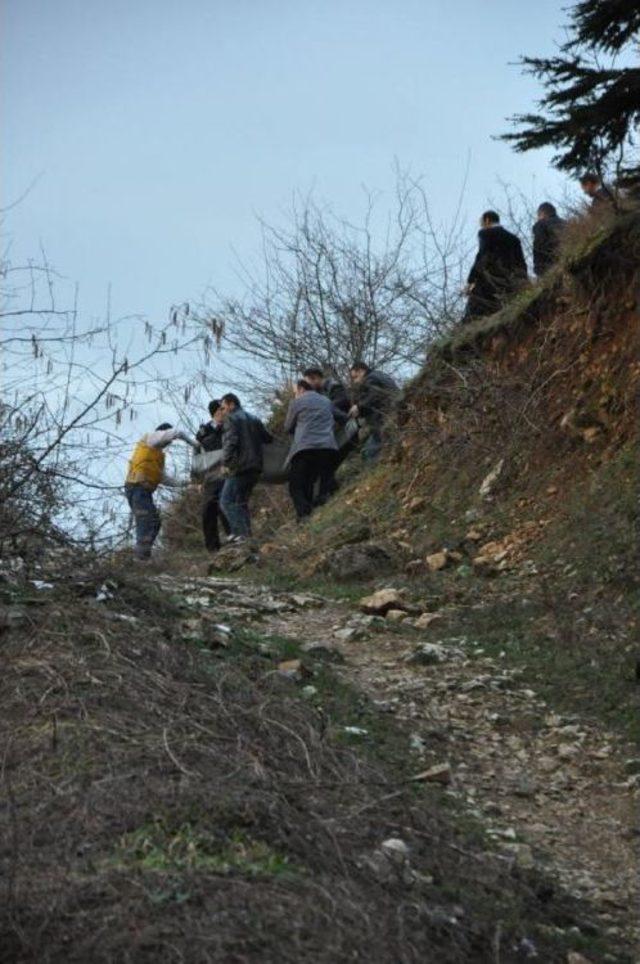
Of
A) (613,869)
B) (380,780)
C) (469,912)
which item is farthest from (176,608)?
(469,912)

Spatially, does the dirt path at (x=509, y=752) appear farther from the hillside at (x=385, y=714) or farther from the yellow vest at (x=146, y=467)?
the yellow vest at (x=146, y=467)

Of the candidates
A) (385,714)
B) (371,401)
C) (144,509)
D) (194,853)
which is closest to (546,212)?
(371,401)

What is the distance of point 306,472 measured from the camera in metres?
16.6

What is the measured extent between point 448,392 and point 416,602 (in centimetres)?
477

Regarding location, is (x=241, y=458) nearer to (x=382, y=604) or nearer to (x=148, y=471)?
(x=148, y=471)

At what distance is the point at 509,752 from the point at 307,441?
8474mm

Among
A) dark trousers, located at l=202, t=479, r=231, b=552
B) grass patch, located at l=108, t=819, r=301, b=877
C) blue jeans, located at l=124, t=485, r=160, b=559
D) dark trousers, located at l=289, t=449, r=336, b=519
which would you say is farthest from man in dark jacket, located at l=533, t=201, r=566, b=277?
grass patch, located at l=108, t=819, r=301, b=877

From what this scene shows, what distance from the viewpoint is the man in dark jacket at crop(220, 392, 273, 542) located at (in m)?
15.9

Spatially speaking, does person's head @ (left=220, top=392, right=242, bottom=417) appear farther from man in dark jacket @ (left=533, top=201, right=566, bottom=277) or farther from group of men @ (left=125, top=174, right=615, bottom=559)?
man in dark jacket @ (left=533, top=201, right=566, bottom=277)

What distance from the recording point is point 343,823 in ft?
18.9

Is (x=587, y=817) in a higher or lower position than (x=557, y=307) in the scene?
lower

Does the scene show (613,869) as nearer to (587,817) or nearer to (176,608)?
(587,817)

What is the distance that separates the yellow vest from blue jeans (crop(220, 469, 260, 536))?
2.57 ft

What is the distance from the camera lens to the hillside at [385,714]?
504 centimetres
